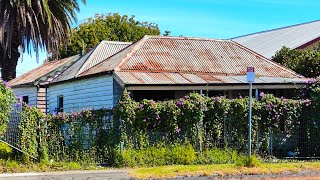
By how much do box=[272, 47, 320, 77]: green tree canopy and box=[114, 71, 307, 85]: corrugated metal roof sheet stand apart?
363 cm

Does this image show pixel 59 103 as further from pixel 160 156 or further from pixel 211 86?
pixel 160 156

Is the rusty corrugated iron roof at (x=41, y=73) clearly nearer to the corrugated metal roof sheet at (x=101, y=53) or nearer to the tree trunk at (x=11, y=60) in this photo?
the tree trunk at (x=11, y=60)

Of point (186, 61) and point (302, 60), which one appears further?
point (302, 60)

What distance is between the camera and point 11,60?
26.7m

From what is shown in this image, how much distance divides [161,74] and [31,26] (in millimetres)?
9223

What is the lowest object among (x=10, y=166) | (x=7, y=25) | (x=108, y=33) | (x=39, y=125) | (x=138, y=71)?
(x=10, y=166)

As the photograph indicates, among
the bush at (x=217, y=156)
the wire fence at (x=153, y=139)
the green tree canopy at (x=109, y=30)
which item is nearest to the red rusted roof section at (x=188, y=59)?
the wire fence at (x=153, y=139)

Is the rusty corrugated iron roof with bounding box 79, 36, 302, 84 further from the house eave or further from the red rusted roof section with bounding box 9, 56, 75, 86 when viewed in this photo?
the red rusted roof section with bounding box 9, 56, 75, 86

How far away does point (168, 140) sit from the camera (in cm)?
1516

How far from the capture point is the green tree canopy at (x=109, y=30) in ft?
149

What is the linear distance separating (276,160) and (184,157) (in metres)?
3.09

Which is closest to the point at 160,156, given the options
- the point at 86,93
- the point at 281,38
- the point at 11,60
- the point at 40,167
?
the point at 40,167

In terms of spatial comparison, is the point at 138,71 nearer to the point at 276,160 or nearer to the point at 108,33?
the point at 276,160

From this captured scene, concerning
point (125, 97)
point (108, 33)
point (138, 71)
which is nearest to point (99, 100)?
point (138, 71)
